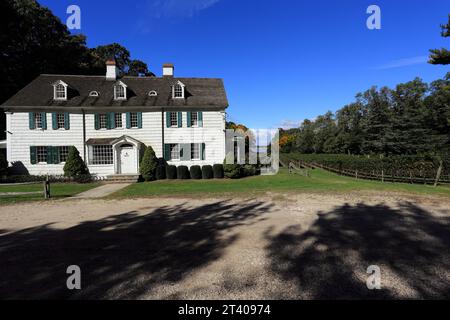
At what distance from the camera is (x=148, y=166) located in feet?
61.7

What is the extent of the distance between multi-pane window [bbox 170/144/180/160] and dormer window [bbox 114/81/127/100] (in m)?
6.11

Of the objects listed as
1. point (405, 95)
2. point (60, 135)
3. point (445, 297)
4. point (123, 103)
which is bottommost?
point (445, 297)

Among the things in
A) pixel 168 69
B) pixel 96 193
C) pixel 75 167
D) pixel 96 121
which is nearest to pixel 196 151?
pixel 96 121

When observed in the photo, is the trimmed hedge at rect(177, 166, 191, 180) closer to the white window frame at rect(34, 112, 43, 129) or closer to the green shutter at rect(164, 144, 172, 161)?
the green shutter at rect(164, 144, 172, 161)

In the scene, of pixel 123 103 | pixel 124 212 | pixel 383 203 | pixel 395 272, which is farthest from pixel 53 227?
pixel 123 103

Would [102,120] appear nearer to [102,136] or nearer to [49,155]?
[102,136]

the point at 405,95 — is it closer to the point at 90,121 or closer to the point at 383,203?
the point at 383,203

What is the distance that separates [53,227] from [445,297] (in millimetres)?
8899

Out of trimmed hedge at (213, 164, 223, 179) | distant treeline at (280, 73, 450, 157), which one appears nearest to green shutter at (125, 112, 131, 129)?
trimmed hedge at (213, 164, 223, 179)

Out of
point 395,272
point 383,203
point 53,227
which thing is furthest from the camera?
point 383,203

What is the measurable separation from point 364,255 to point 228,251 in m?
2.78

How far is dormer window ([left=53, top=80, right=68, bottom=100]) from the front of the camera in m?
20.0

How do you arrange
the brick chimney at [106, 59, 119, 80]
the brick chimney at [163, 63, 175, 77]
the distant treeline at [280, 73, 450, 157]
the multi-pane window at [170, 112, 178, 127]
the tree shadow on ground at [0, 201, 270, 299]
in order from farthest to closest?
1. the distant treeline at [280, 73, 450, 157]
2. the brick chimney at [163, 63, 175, 77]
3. the brick chimney at [106, 59, 119, 80]
4. the multi-pane window at [170, 112, 178, 127]
5. the tree shadow on ground at [0, 201, 270, 299]
